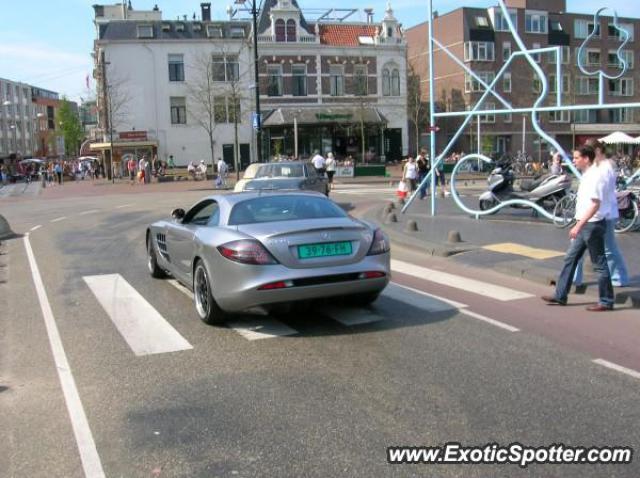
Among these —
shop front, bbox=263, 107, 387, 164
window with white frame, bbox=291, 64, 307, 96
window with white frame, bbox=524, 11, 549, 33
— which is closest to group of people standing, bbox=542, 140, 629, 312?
shop front, bbox=263, 107, 387, 164

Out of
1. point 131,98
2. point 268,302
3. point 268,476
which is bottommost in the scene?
point 268,476

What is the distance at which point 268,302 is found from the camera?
6.07 m

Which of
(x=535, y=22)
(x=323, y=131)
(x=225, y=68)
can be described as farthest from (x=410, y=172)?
(x=535, y=22)

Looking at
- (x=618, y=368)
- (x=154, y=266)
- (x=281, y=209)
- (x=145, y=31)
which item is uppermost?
(x=145, y=31)

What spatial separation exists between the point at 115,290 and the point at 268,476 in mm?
5709

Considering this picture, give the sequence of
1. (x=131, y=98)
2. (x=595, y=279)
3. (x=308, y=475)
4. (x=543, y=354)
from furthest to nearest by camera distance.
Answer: (x=131, y=98), (x=595, y=279), (x=543, y=354), (x=308, y=475)

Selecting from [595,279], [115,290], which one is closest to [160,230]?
[115,290]

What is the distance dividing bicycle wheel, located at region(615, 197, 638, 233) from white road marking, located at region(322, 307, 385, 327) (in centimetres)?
733

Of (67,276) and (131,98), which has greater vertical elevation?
(131,98)

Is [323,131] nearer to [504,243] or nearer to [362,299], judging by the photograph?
[504,243]

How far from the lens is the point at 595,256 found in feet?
22.1

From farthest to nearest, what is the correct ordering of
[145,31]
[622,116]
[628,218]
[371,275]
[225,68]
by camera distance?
[622,116] < [225,68] < [145,31] < [628,218] < [371,275]

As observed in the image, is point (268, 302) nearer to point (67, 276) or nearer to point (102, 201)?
point (67, 276)

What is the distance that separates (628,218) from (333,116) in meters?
39.6
